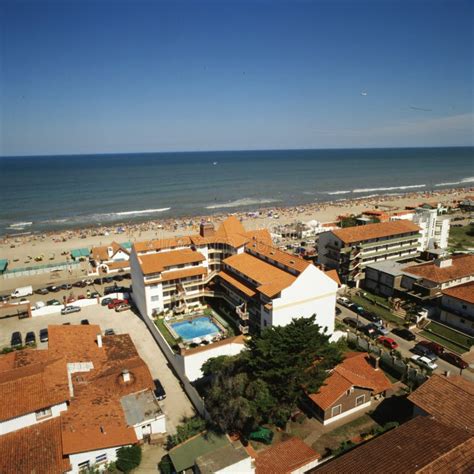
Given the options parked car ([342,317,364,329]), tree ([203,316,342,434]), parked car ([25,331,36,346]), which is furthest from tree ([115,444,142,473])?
parked car ([342,317,364,329])

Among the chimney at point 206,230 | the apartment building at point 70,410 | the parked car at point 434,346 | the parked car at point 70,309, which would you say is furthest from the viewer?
the chimney at point 206,230

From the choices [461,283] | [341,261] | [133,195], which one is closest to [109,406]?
[341,261]

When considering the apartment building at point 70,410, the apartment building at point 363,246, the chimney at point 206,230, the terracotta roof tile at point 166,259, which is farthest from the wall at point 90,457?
the apartment building at point 363,246

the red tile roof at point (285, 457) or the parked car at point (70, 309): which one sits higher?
the red tile roof at point (285, 457)

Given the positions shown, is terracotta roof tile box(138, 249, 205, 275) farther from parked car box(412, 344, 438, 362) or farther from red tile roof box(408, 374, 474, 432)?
red tile roof box(408, 374, 474, 432)

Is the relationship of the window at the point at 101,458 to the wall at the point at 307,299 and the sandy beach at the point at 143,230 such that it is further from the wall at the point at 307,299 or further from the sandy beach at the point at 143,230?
the sandy beach at the point at 143,230

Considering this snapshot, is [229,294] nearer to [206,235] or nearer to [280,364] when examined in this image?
[206,235]
